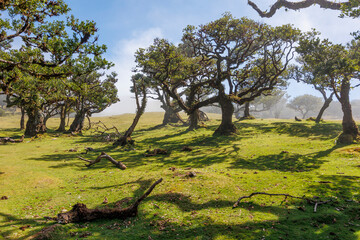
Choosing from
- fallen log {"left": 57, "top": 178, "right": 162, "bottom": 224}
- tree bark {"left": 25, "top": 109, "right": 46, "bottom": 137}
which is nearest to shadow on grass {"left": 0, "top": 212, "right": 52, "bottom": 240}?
fallen log {"left": 57, "top": 178, "right": 162, "bottom": 224}

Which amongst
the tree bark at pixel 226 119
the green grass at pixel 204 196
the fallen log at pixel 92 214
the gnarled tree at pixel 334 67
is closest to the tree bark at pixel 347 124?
the gnarled tree at pixel 334 67

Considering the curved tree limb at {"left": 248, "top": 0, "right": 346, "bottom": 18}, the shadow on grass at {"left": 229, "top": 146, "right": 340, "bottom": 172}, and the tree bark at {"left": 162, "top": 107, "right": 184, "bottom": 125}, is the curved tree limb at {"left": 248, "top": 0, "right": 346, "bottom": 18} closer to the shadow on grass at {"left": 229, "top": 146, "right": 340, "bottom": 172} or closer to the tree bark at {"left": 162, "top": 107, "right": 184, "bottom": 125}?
the shadow on grass at {"left": 229, "top": 146, "right": 340, "bottom": 172}

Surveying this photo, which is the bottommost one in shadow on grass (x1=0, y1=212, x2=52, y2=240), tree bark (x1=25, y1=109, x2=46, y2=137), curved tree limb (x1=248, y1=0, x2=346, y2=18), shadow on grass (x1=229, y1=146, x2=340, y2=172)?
shadow on grass (x1=0, y1=212, x2=52, y2=240)

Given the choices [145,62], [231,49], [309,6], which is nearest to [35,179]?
[145,62]

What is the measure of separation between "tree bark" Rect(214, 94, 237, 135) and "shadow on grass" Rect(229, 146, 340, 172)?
1222 cm

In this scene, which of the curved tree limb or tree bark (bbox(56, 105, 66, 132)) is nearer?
the curved tree limb

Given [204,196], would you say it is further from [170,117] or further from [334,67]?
[170,117]

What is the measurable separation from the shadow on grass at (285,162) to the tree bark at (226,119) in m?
12.2

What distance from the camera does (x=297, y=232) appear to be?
6250mm

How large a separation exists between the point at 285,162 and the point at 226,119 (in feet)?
50.0

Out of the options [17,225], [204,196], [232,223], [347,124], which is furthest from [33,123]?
[347,124]

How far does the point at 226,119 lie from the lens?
30094 mm

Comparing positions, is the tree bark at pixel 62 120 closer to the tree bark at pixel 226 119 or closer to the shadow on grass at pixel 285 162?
the tree bark at pixel 226 119

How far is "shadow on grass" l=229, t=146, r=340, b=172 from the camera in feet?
45.8
